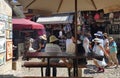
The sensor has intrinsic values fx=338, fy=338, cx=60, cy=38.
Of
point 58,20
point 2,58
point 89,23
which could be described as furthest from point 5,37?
point 89,23

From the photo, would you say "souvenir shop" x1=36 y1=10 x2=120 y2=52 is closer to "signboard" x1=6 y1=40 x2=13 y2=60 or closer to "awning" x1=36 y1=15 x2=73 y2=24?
"awning" x1=36 y1=15 x2=73 y2=24

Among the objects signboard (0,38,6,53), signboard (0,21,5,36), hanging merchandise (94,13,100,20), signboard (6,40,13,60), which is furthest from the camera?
hanging merchandise (94,13,100,20)

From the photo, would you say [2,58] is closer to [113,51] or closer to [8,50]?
[8,50]

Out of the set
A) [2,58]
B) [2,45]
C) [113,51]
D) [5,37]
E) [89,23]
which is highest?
[89,23]

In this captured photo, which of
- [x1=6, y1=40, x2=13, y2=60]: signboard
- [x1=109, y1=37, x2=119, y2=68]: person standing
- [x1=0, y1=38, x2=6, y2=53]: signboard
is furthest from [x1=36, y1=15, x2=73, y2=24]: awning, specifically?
[x1=0, y1=38, x2=6, y2=53]: signboard

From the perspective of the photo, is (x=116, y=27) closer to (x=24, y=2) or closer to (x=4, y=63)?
(x=4, y=63)

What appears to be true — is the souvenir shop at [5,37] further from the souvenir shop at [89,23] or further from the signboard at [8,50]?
the souvenir shop at [89,23]

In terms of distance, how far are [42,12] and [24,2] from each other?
3.41 ft

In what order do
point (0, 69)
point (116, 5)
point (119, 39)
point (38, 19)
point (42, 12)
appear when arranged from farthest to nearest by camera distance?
point (38, 19) → point (119, 39) → point (0, 69) → point (42, 12) → point (116, 5)

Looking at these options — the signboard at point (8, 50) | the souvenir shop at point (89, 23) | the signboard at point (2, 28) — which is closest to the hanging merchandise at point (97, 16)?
the souvenir shop at point (89, 23)

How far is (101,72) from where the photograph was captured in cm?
1423

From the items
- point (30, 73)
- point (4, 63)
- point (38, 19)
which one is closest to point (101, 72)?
point (30, 73)

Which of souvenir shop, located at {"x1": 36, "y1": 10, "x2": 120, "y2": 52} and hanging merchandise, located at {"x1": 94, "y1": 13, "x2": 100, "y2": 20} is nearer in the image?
souvenir shop, located at {"x1": 36, "y1": 10, "x2": 120, "y2": 52}

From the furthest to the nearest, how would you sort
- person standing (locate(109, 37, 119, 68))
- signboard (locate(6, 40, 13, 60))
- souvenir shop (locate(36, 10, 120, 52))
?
souvenir shop (locate(36, 10, 120, 52)) → person standing (locate(109, 37, 119, 68)) → signboard (locate(6, 40, 13, 60))
